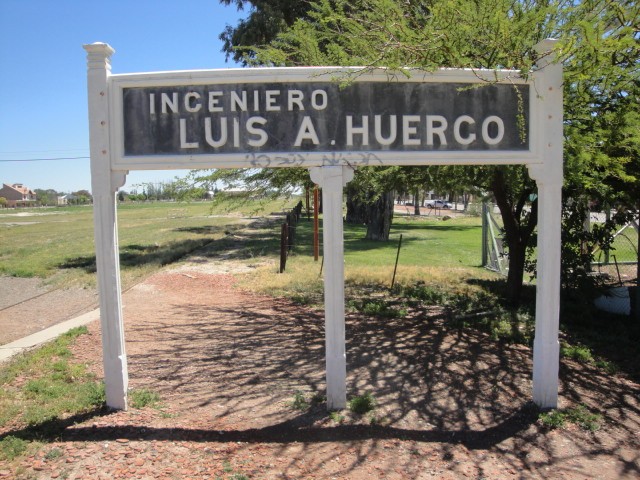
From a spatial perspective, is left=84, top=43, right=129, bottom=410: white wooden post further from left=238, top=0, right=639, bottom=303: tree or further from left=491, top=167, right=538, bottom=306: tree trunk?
left=491, top=167, right=538, bottom=306: tree trunk

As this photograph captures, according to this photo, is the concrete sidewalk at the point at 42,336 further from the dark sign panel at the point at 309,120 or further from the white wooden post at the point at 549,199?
the white wooden post at the point at 549,199

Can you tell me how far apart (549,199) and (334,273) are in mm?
2132

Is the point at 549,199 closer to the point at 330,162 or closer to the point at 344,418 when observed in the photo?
the point at 330,162

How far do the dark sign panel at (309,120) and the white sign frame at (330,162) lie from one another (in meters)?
0.08

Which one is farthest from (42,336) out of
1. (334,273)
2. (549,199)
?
(549,199)

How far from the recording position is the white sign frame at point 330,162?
495cm

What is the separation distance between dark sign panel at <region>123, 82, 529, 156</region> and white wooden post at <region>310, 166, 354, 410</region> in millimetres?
272

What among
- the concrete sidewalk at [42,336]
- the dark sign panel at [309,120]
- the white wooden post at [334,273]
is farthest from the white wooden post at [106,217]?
the concrete sidewalk at [42,336]

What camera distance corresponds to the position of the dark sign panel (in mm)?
5016

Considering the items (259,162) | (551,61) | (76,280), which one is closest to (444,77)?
(551,61)

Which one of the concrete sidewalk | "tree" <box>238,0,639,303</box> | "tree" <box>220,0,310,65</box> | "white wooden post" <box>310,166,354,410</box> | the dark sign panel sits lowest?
the concrete sidewalk

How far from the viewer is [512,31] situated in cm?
577

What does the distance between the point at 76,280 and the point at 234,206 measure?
5499mm

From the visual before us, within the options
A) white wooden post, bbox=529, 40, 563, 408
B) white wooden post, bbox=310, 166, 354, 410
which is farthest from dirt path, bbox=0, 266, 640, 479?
white wooden post, bbox=529, 40, 563, 408
